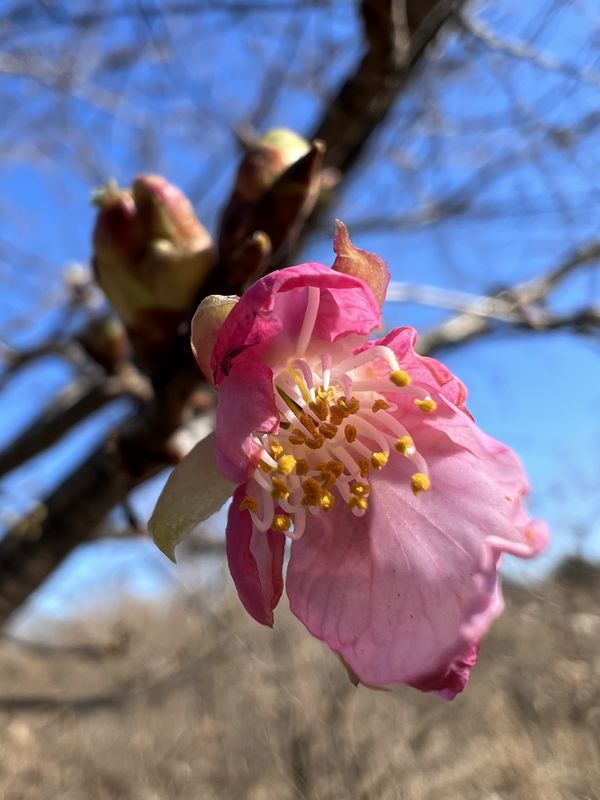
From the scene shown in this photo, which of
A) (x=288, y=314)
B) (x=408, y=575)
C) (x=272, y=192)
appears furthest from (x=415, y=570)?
(x=272, y=192)

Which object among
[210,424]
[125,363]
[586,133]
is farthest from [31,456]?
[586,133]

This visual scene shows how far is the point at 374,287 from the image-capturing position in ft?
1.90

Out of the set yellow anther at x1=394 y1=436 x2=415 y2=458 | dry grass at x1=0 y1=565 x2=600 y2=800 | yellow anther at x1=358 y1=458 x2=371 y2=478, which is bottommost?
dry grass at x1=0 y1=565 x2=600 y2=800

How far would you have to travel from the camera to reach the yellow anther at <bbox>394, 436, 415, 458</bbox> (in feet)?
1.93

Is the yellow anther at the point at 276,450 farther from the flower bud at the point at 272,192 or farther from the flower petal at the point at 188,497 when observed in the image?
the flower bud at the point at 272,192

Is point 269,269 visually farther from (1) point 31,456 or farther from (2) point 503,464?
(1) point 31,456

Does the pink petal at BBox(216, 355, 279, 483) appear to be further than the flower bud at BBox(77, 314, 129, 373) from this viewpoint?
No

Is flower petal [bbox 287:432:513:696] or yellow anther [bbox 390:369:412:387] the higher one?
yellow anther [bbox 390:369:412:387]

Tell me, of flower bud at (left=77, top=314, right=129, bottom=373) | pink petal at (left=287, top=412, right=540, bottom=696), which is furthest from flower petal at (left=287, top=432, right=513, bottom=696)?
flower bud at (left=77, top=314, right=129, bottom=373)

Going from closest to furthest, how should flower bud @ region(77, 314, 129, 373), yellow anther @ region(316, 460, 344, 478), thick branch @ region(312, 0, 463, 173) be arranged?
yellow anther @ region(316, 460, 344, 478)
thick branch @ region(312, 0, 463, 173)
flower bud @ region(77, 314, 129, 373)

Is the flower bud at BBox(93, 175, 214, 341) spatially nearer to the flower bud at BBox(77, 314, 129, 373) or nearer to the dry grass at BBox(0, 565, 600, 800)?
the flower bud at BBox(77, 314, 129, 373)

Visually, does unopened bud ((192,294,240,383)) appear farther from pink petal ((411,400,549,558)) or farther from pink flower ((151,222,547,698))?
pink petal ((411,400,549,558))

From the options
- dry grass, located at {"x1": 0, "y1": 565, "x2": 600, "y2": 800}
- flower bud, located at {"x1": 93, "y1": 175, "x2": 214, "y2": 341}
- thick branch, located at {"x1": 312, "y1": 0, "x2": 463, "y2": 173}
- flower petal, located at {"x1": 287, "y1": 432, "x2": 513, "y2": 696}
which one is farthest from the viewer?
dry grass, located at {"x1": 0, "y1": 565, "x2": 600, "y2": 800}

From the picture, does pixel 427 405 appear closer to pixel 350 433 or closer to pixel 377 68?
pixel 350 433
